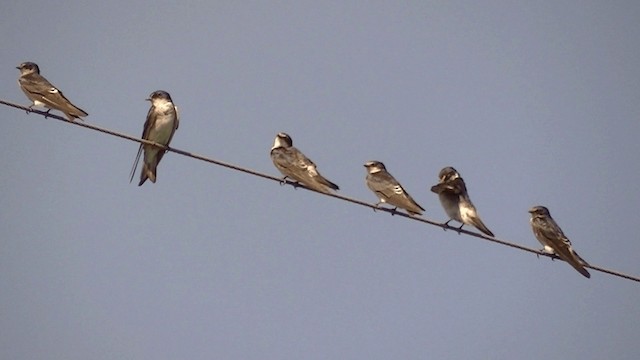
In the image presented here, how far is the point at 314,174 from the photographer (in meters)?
13.9

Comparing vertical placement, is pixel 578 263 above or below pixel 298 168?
below

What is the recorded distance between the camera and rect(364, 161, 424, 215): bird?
1341 centimetres

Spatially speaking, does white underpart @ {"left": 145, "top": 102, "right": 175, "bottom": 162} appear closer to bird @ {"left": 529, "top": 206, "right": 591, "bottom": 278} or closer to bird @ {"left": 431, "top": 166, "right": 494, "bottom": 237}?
bird @ {"left": 431, "top": 166, "right": 494, "bottom": 237}

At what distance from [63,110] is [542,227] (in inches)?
255

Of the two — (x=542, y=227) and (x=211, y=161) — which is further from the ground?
(x=542, y=227)

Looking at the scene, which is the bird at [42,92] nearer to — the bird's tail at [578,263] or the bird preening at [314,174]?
the bird preening at [314,174]

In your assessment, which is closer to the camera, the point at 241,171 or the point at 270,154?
the point at 241,171

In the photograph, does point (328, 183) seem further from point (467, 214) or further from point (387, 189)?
point (467, 214)

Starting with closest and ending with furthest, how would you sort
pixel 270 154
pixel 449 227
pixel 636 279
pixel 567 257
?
pixel 636 279 → pixel 449 227 → pixel 567 257 → pixel 270 154

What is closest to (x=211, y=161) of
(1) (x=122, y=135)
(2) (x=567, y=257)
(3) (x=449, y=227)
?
(1) (x=122, y=135)

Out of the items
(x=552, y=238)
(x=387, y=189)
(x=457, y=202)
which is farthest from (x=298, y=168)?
(x=552, y=238)

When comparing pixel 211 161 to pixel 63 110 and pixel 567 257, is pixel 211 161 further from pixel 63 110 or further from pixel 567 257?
pixel 567 257

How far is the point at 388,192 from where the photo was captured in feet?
46.2

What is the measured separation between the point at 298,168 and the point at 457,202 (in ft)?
6.93
